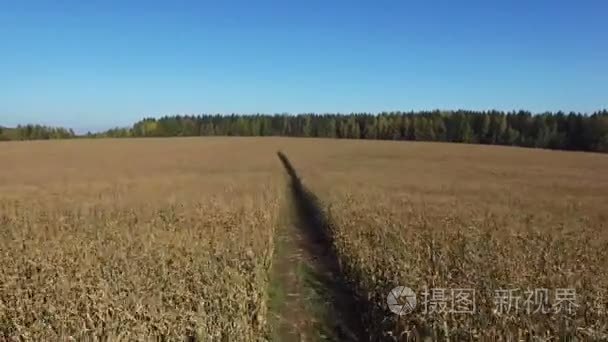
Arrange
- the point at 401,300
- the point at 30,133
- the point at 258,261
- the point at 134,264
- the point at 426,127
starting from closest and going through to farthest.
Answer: the point at 401,300 < the point at 134,264 < the point at 258,261 < the point at 426,127 < the point at 30,133

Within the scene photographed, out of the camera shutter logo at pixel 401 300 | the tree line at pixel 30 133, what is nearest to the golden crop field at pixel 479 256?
the camera shutter logo at pixel 401 300

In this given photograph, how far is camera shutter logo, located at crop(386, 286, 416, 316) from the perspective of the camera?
26.4 feet

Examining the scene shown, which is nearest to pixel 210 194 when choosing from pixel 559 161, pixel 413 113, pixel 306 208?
pixel 306 208

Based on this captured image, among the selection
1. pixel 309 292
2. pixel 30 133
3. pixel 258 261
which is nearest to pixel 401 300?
pixel 309 292

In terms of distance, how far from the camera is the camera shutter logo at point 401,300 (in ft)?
26.4

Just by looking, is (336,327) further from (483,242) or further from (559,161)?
(559,161)

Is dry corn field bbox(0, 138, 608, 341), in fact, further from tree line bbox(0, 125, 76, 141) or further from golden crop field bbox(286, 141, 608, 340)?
tree line bbox(0, 125, 76, 141)

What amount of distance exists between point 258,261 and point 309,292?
1.59 m

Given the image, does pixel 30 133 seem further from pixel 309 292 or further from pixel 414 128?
pixel 309 292

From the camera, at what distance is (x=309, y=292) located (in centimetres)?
1054

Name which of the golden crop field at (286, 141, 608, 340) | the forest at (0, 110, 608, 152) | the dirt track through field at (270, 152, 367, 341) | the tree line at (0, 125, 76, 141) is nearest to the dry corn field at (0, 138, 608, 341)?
the golden crop field at (286, 141, 608, 340)

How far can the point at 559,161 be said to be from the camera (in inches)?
2023

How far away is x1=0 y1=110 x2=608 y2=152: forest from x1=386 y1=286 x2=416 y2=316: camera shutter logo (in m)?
86.7

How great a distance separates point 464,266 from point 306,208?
12129 millimetres
